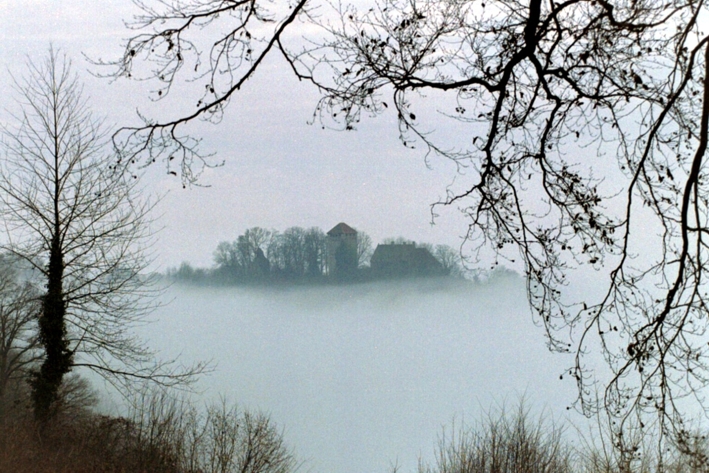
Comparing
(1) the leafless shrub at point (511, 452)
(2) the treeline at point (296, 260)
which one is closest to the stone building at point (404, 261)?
(2) the treeline at point (296, 260)

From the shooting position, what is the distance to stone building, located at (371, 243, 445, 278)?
45.9 metres

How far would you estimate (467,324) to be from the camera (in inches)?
3740

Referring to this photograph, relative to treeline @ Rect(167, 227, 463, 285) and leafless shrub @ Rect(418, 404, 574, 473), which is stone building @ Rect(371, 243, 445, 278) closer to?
treeline @ Rect(167, 227, 463, 285)

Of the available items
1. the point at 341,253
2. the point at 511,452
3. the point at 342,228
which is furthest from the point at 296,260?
the point at 511,452

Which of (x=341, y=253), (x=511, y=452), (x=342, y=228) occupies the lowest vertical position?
(x=511, y=452)

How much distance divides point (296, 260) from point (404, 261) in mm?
7570

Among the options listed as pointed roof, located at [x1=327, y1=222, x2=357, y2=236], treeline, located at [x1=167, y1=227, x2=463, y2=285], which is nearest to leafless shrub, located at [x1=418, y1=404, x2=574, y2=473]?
treeline, located at [x1=167, y1=227, x2=463, y2=285]

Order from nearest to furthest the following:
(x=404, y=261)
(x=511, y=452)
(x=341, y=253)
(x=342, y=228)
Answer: (x=511, y=452), (x=404, y=261), (x=341, y=253), (x=342, y=228)

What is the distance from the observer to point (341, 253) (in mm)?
47844

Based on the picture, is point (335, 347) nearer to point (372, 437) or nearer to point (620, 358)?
point (372, 437)

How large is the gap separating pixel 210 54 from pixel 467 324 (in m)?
91.3

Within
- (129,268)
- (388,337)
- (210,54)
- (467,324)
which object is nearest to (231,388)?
(388,337)

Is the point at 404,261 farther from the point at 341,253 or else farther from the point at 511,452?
the point at 511,452

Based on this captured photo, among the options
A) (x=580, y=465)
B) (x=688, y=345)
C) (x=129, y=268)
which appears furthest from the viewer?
(x=129, y=268)
